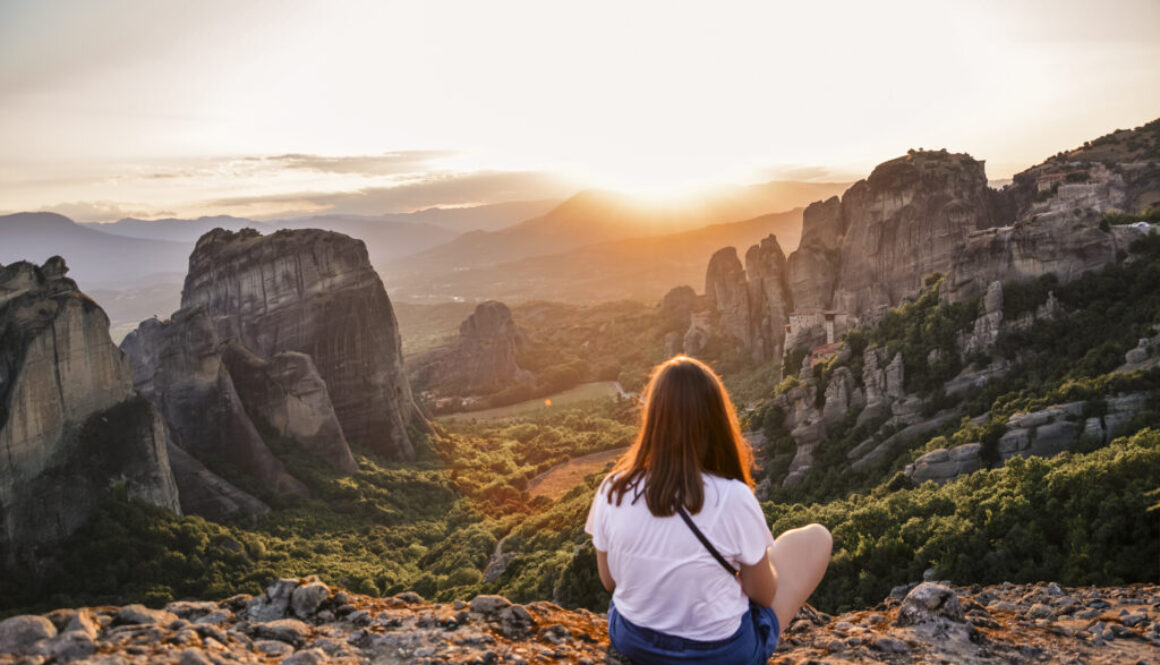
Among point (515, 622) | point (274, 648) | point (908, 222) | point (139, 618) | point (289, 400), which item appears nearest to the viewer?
point (139, 618)

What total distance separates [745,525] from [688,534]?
1.38 ft

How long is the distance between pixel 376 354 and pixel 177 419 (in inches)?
561

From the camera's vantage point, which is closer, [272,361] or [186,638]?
[186,638]

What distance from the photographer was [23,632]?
545 centimetres

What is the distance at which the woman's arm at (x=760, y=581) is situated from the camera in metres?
5.51

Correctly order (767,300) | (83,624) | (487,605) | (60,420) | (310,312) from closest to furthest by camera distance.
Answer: (83,624) → (487,605) → (60,420) → (310,312) → (767,300)

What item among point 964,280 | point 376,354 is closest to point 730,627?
point 964,280

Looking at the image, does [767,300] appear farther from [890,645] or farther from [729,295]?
[890,645]

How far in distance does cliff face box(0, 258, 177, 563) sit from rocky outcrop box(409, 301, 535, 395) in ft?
172

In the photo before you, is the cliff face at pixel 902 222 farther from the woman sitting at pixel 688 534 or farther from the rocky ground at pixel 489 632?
the woman sitting at pixel 688 534

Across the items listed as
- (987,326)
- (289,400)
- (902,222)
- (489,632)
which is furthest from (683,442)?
(902,222)

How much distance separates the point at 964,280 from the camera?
2842 cm

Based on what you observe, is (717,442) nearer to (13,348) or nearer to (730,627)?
(730,627)

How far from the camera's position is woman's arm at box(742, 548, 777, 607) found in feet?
18.1
